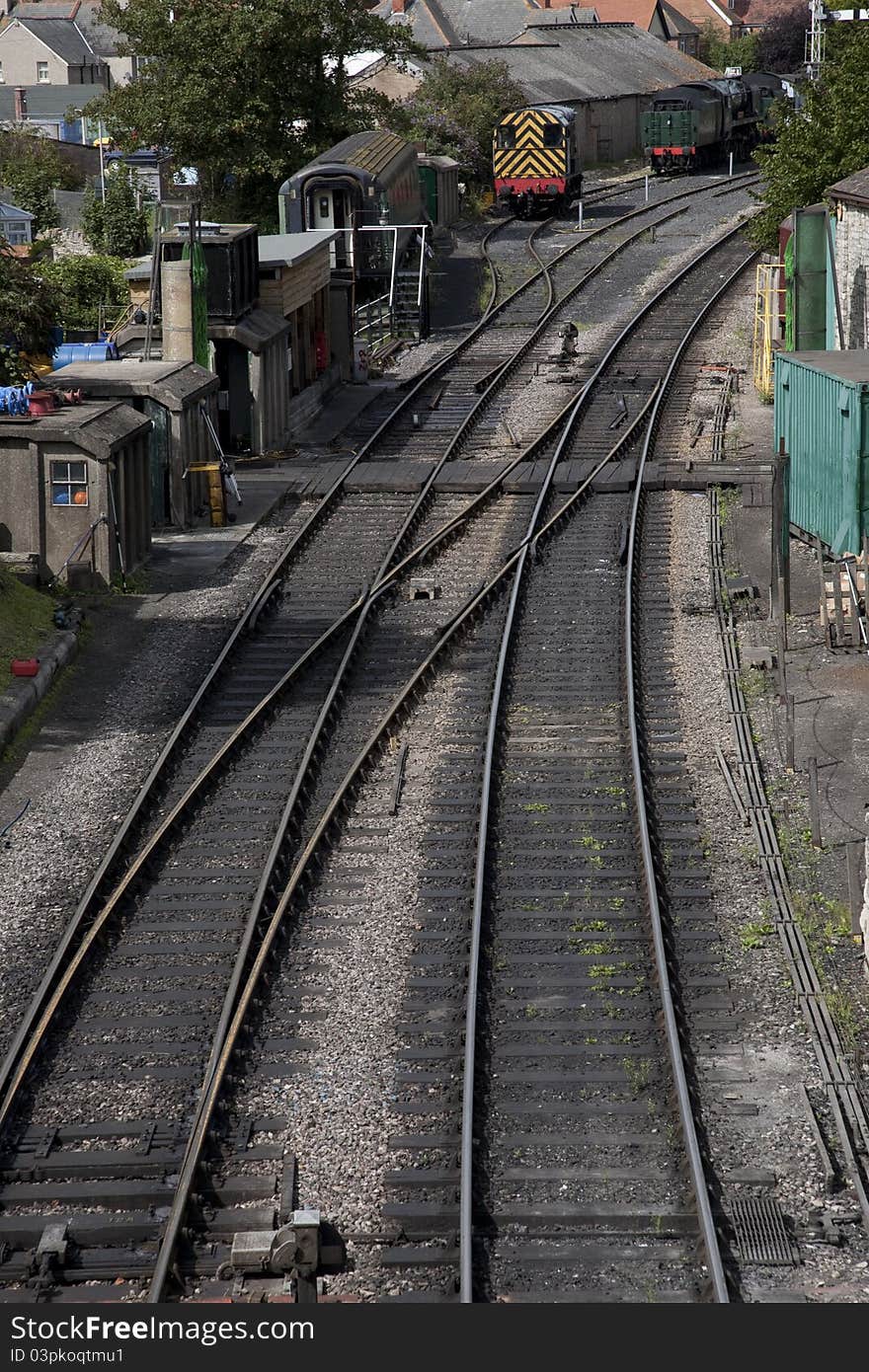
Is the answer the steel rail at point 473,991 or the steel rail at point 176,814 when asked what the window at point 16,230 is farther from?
the steel rail at point 473,991

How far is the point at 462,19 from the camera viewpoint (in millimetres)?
88875

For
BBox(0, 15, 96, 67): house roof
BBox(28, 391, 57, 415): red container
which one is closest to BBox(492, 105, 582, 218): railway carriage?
BBox(28, 391, 57, 415): red container

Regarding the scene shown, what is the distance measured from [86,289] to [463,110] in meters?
24.6

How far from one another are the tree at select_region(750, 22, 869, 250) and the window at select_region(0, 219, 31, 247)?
19007 millimetres

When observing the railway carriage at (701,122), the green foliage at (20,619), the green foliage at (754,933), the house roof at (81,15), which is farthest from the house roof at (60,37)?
the green foliage at (754,933)

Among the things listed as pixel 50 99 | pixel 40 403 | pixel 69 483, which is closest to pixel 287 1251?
pixel 69 483

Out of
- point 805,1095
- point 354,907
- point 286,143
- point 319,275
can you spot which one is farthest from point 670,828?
point 286,143

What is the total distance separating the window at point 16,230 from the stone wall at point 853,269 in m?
23.0

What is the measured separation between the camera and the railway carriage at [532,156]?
52.0m

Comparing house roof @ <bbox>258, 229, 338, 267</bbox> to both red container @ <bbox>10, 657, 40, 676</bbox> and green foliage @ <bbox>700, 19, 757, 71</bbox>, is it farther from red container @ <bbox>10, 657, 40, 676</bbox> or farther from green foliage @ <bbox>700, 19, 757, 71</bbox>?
green foliage @ <bbox>700, 19, 757, 71</bbox>

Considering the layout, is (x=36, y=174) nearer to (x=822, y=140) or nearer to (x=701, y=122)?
(x=701, y=122)

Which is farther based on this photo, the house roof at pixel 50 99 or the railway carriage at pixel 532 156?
the house roof at pixel 50 99

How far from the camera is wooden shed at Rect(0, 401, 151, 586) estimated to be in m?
21.6

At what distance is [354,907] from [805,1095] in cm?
390
